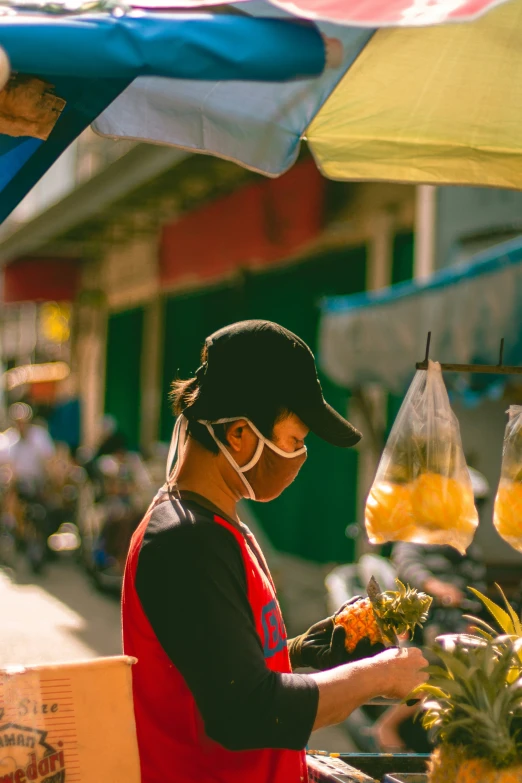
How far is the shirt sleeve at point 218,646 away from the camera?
1.79 metres

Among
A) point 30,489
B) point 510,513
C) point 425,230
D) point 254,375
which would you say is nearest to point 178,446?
point 254,375

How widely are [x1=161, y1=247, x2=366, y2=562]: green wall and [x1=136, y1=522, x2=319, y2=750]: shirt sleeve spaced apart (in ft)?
28.4

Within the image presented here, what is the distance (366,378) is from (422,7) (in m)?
4.18

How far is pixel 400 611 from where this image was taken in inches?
86.5

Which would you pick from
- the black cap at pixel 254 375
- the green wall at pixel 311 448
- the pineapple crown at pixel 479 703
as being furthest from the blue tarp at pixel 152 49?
the green wall at pixel 311 448

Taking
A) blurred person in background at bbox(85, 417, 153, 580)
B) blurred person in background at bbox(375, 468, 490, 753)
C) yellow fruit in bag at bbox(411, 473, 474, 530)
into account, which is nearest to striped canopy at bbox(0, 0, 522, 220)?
yellow fruit in bag at bbox(411, 473, 474, 530)

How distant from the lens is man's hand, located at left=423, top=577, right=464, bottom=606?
4.53m

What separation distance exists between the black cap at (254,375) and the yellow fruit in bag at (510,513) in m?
0.82

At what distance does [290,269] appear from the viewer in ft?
40.5

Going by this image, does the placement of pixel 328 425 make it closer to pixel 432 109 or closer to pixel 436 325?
pixel 432 109

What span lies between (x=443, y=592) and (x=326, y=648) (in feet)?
7.74

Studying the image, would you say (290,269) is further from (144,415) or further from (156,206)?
(144,415)

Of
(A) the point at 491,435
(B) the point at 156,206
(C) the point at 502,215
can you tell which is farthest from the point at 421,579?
(B) the point at 156,206

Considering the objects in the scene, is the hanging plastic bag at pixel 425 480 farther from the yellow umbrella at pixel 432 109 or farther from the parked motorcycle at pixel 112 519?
the parked motorcycle at pixel 112 519
